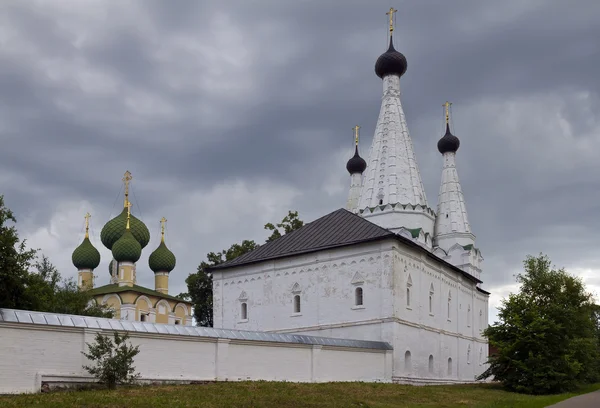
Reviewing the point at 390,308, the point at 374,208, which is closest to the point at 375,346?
the point at 390,308

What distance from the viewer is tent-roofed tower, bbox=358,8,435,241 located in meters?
41.3

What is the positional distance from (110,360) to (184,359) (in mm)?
3353

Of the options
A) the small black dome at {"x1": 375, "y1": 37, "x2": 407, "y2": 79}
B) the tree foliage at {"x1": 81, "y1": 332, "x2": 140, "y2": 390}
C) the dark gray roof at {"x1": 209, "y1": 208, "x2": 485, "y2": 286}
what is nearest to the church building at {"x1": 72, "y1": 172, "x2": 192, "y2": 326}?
the dark gray roof at {"x1": 209, "y1": 208, "x2": 485, "y2": 286}

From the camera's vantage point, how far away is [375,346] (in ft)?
88.9

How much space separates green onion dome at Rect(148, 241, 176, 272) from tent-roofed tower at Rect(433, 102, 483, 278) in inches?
812

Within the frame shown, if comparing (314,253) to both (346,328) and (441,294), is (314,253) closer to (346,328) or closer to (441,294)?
(346,328)

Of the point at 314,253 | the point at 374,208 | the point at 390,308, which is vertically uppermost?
the point at 374,208

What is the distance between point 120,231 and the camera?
53656mm

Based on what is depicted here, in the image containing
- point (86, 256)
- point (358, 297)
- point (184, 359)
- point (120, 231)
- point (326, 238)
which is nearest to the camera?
point (184, 359)

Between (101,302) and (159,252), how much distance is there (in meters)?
6.64

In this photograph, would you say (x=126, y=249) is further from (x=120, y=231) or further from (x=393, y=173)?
(x=393, y=173)

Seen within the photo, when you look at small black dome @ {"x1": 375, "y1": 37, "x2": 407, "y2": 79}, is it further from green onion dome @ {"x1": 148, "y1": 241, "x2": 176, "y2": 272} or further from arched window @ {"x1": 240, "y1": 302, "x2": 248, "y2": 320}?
green onion dome @ {"x1": 148, "y1": 241, "x2": 176, "y2": 272}

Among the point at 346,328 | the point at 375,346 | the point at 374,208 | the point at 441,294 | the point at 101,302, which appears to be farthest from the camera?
the point at 101,302

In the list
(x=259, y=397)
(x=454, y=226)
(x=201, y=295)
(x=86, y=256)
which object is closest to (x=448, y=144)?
(x=454, y=226)
